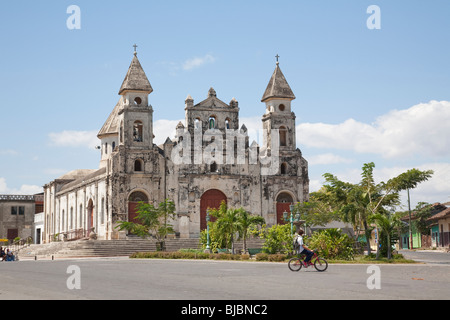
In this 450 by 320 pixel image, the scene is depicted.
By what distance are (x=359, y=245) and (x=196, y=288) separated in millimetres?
21136

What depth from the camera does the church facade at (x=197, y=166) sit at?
4975 cm

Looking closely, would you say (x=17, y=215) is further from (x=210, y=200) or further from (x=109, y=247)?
(x=109, y=247)

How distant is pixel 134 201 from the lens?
49656mm

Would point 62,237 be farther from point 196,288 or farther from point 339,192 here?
point 196,288

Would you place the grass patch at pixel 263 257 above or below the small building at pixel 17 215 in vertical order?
below

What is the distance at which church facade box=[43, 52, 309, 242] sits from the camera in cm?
4975

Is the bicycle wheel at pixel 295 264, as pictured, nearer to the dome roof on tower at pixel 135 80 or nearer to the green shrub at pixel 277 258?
the green shrub at pixel 277 258

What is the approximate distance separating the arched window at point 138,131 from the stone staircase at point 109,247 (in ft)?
30.7

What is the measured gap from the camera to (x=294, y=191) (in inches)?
2098

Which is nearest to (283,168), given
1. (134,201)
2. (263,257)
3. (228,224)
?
(134,201)

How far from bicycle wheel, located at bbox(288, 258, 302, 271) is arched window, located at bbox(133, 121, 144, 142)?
30294 millimetres

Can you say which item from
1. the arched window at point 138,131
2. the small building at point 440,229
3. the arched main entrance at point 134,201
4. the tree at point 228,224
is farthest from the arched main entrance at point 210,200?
the small building at point 440,229

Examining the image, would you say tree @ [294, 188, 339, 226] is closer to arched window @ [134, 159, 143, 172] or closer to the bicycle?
the bicycle
